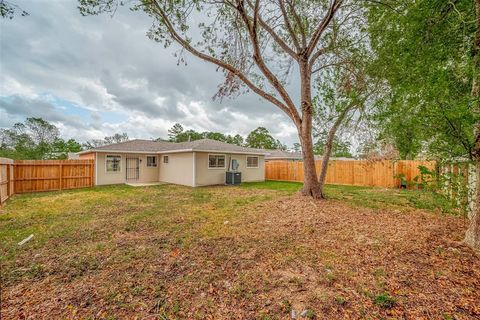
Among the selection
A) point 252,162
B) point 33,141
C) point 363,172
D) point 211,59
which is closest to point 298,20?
point 211,59

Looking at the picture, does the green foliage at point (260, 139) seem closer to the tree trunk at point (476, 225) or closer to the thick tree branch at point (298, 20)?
the thick tree branch at point (298, 20)

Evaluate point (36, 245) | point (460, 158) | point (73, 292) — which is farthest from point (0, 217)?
point (460, 158)

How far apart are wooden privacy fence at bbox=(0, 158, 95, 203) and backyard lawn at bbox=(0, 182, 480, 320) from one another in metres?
6.44

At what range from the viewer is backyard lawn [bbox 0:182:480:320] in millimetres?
2348

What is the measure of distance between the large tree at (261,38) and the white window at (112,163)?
10.2 metres

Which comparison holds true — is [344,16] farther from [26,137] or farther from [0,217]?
[26,137]

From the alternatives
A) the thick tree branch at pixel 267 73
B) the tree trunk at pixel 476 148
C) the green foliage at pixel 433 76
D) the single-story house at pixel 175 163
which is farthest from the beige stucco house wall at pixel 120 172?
the tree trunk at pixel 476 148

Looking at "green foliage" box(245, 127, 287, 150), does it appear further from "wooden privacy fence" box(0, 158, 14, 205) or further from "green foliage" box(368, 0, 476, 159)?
"green foliage" box(368, 0, 476, 159)

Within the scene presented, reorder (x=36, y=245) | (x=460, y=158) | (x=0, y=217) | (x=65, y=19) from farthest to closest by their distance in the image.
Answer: (x=65, y=19) → (x=0, y=217) → (x=36, y=245) → (x=460, y=158)

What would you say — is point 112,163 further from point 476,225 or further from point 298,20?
point 476,225

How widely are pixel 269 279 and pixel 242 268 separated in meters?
0.47

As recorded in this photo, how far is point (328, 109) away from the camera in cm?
718

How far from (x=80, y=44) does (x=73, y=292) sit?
925cm

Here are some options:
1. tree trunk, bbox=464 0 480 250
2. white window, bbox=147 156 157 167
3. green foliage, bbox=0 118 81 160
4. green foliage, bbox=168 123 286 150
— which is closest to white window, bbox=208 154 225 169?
white window, bbox=147 156 157 167
